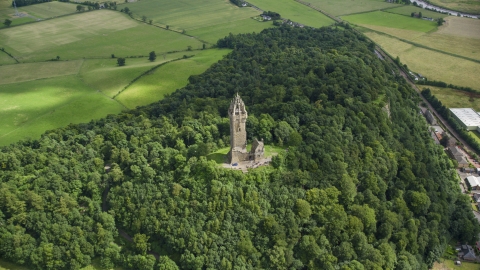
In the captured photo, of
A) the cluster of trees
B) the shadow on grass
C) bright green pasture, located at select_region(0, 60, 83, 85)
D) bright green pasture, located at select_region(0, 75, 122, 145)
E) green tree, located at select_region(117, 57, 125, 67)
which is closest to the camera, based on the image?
the shadow on grass

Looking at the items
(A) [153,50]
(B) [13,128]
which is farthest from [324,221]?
(A) [153,50]

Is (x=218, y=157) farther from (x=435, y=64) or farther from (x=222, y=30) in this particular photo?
(x=222, y=30)

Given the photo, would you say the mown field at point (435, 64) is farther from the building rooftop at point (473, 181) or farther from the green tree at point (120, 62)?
the green tree at point (120, 62)

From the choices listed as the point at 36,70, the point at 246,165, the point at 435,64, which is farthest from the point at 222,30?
the point at 246,165

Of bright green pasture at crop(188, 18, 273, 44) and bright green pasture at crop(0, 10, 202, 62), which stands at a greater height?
bright green pasture at crop(188, 18, 273, 44)

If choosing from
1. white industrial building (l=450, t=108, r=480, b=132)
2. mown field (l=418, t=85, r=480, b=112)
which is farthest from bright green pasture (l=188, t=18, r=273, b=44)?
white industrial building (l=450, t=108, r=480, b=132)

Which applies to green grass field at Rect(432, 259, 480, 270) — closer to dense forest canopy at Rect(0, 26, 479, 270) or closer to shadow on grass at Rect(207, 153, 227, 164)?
dense forest canopy at Rect(0, 26, 479, 270)
